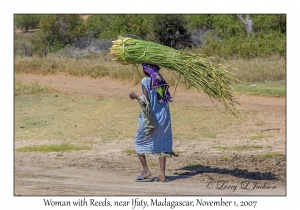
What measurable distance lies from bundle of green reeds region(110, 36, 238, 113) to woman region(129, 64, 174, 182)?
0.56 ft

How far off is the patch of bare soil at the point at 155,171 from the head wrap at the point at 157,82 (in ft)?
3.80

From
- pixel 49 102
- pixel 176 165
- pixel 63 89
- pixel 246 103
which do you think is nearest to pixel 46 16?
pixel 63 89

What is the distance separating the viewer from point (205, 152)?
34.9 ft

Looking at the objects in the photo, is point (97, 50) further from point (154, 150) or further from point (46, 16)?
point (154, 150)

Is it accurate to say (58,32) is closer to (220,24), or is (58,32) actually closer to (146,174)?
(220,24)

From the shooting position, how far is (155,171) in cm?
927

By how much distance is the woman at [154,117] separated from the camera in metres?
8.13

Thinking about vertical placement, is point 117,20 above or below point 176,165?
above

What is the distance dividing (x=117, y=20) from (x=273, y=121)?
12.1 m

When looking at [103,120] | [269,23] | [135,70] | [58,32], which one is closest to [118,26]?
[58,32]

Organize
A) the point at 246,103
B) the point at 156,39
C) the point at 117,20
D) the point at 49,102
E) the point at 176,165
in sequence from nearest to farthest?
the point at 176,165
the point at 246,103
the point at 49,102
the point at 156,39
the point at 117,20

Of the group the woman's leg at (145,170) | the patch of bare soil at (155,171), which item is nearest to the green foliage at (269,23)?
the patch of bare soil at (155,171)

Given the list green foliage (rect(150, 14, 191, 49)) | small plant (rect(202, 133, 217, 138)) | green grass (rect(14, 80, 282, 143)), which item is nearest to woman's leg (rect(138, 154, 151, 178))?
green grass (rect(14, 80, 282, 143))

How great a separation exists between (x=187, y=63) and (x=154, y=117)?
32.5 inches
